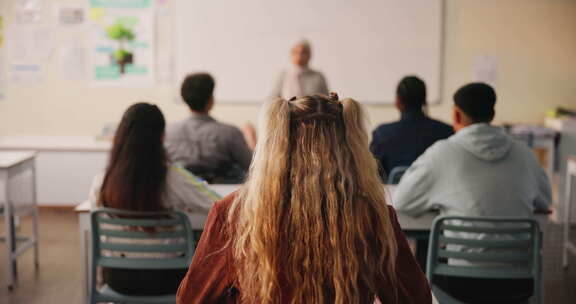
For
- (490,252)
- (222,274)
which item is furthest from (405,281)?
(490,252)

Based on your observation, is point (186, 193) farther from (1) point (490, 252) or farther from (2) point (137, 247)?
(1) point (490, 252)

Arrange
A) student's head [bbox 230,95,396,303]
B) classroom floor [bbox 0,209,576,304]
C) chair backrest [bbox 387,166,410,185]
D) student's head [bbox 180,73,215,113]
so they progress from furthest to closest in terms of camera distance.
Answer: classroom floor [bbox 0,209,576,304] < student's head [bbox 180,73,215,113] < chair backrest [bbox 387,166,410,185] < student's head [bbox 230,95,396,303]

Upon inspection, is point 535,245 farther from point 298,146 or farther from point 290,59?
point 290,59

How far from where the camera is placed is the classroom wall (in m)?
5.46

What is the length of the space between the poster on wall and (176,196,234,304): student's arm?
4581 millimetres

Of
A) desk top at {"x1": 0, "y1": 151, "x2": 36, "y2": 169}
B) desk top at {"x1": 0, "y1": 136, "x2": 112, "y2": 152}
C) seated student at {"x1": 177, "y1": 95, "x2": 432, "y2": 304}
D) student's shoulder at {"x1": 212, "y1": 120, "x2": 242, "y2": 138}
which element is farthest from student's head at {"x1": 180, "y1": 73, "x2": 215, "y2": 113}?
desk top at {"x1": 0, "y1": 136, "x2": 112, "y2": 152}

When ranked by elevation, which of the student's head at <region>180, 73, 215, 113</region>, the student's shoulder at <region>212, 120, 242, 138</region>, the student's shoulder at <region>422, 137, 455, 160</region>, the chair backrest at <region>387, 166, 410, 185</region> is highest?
the student's head at <region>180, 73, 215, 113</region>

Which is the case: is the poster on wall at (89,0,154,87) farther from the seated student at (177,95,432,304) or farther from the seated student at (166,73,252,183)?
the seated student at (177,95,432,304)

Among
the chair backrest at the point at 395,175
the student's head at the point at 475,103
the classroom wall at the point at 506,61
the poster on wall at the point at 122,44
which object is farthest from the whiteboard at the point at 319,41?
the student's head at the point at 475,103

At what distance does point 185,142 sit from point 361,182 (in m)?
1.97

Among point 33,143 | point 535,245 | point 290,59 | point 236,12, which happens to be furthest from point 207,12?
point 535,245

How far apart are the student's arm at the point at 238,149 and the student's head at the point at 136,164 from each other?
34.1 inches

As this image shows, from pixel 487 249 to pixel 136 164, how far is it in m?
1.31

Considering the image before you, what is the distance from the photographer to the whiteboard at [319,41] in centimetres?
552
